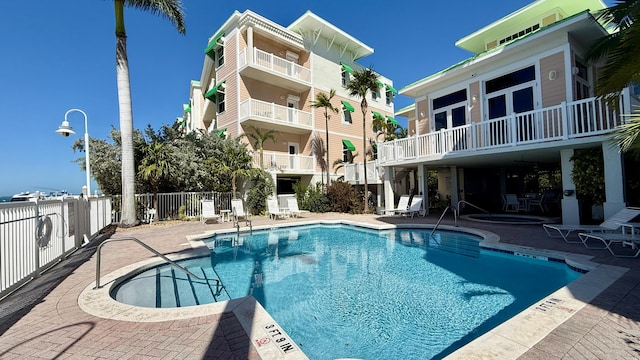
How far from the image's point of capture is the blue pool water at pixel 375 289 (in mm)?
4242

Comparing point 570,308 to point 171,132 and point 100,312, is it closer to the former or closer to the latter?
point 100,312

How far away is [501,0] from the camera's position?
1547cm

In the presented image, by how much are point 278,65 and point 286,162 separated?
300 inches

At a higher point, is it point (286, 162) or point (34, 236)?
point (286, 162)

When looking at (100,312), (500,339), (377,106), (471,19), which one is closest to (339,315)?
(500,339)

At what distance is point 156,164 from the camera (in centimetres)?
1480

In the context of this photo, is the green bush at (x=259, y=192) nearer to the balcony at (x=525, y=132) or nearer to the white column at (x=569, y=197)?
the balcony at (x=525, y=132)

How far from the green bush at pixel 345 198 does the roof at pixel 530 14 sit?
12.0m

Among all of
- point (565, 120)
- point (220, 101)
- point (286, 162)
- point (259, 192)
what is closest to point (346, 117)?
point (286, 162)

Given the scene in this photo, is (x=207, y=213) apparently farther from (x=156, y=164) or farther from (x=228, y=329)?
(x=228, y=329)

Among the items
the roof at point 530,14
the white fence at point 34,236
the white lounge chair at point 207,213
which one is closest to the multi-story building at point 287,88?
the white lounge chair at point 207,213

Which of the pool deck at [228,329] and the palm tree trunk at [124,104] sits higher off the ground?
the palm tree trunk at [124,104]

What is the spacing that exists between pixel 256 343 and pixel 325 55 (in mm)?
25022

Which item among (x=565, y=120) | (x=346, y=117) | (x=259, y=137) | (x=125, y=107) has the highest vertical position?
(x=346, y=117)
